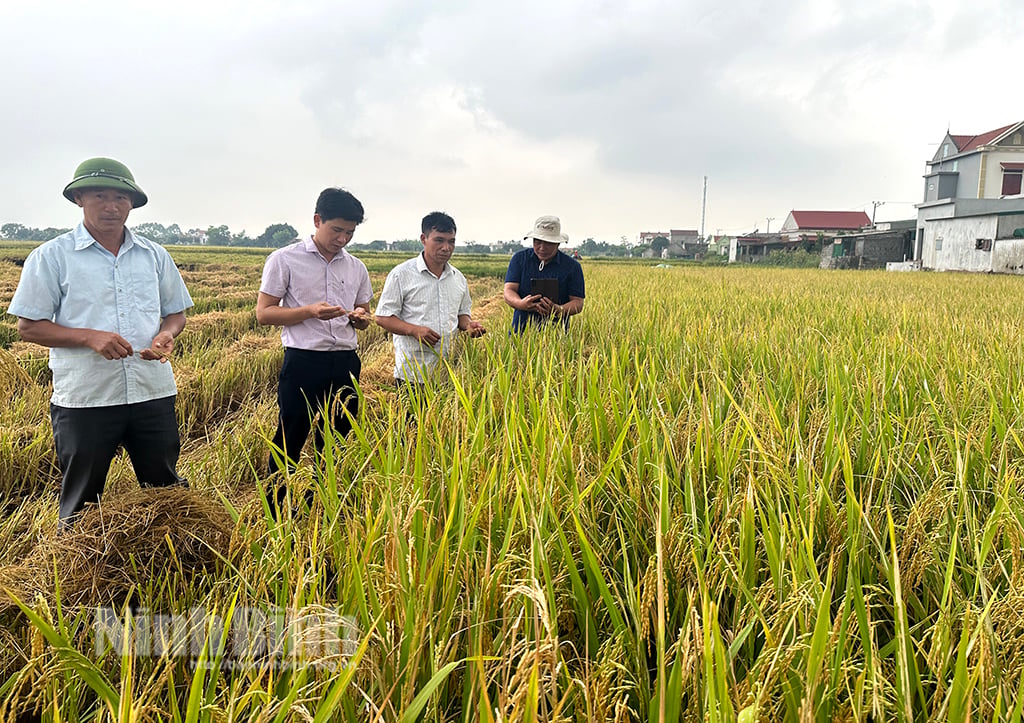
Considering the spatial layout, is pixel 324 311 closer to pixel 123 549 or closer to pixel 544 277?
pixel 123 549

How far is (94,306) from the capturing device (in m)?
2.00

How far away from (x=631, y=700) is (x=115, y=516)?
57.8 inches

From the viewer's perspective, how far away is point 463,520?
3.57ft

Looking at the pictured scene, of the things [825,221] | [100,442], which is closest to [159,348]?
[100,442]

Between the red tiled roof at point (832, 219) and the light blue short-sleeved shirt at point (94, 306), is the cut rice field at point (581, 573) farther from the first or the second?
the red tiled roof at point (832, 219)

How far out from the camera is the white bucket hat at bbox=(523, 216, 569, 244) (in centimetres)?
338

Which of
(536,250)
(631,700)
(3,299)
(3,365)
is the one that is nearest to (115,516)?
(631,700)

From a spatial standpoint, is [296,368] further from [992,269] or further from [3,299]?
[992,269]

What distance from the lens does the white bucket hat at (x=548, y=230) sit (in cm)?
338

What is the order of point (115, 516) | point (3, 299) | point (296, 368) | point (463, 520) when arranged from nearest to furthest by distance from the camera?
point (463, 520) < point (115, 516) < point (296, 368) < point (3, 299)

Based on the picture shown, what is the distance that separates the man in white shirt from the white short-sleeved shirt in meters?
0.20

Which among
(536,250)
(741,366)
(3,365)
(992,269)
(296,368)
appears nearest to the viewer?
(296,368)

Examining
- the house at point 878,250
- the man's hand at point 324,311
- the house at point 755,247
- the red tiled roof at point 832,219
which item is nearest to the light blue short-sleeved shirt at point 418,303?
the man's hand at point 324,311

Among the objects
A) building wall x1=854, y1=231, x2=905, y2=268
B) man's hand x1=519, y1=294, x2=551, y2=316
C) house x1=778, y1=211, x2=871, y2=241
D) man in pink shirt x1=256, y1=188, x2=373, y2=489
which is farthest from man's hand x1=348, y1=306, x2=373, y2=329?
house x1=778, y1=211, x2=871, y2=241
